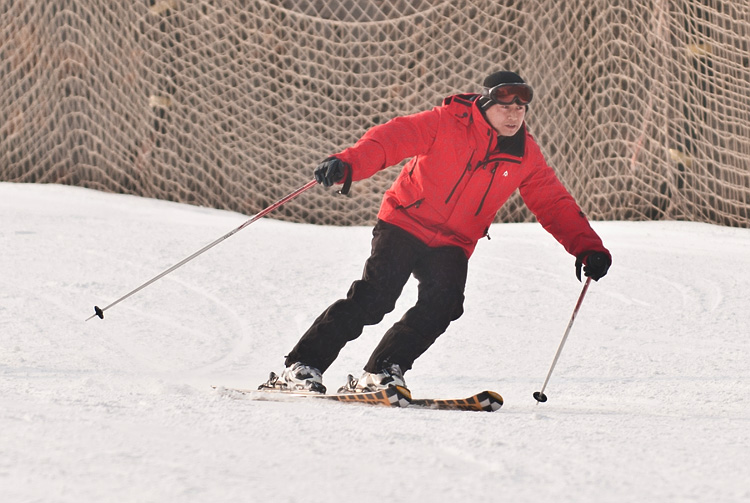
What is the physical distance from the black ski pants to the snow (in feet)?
1.26

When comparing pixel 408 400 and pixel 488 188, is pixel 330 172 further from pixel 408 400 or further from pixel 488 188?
pixel 408 400

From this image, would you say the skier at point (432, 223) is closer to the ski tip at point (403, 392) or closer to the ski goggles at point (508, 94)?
the ski goggles at point (508, 94)

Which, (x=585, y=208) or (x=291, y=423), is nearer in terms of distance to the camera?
(x=291, y=423)

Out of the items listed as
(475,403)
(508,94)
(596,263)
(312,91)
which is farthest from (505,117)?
(312,91)

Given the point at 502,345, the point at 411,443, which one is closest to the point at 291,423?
the point at 411,443

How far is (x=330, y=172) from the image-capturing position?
3.02 meters

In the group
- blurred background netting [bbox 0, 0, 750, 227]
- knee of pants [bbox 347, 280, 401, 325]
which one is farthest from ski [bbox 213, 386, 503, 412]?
blurred background netting [bbox 0, 0, 750, 227]

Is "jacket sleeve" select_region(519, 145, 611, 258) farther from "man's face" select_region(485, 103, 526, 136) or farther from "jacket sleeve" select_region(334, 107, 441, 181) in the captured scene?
"jacket sleeve" select_region(334, 107, 441, 181)

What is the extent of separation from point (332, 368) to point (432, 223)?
1194 mm

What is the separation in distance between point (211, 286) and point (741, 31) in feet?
12.2

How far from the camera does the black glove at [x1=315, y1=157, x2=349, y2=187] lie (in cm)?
302

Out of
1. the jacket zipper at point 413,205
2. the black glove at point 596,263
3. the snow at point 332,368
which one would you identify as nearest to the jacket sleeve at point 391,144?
the jacket zipper at point 413,205

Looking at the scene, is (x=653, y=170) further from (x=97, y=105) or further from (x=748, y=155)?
(x=97, y=105)

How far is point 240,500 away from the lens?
1.76 m
